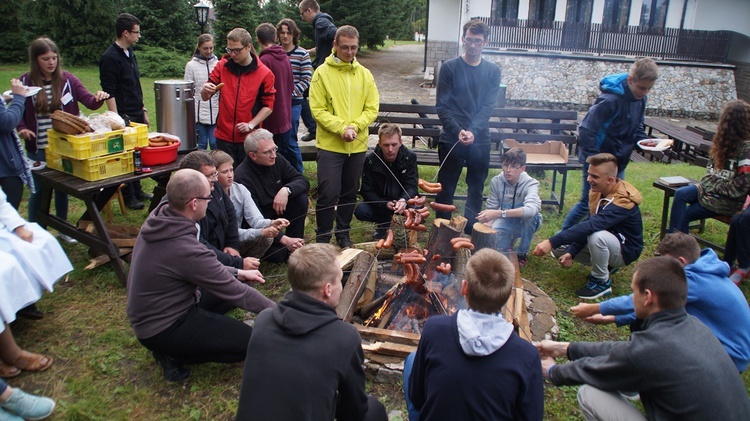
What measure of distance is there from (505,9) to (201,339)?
67.3 feet

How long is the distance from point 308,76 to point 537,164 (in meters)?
3.45

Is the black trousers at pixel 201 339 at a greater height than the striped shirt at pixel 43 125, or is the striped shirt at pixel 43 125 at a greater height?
the striped shirt at pixel 43 125

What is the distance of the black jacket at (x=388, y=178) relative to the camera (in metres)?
5.69

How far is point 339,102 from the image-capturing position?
547 cm

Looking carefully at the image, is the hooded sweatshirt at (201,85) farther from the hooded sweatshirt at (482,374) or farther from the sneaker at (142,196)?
the hooded sweatshirt at (482,374)

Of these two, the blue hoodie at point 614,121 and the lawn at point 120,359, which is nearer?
the lawn at point 120,359

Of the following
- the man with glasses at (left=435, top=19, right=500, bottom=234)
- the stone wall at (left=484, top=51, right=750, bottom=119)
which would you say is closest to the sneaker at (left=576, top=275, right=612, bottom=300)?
the man with glasses at (left=435, top=19, right=500, bottom=234)

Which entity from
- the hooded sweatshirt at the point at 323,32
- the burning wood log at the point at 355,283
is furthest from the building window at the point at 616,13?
the burning wood log at the point at 355,283

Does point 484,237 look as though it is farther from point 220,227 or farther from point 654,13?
point 654,13

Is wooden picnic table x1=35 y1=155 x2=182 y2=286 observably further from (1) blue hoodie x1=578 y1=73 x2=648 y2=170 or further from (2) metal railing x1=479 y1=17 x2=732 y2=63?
(2) metal railing x1=479 y1=17 x2=732 y2=63

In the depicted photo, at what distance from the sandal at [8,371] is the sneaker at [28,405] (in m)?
0.47

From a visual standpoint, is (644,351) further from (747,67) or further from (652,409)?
(747,67)

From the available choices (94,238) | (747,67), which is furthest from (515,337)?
(747,67)

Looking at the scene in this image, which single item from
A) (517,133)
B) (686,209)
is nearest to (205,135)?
(517,133)
